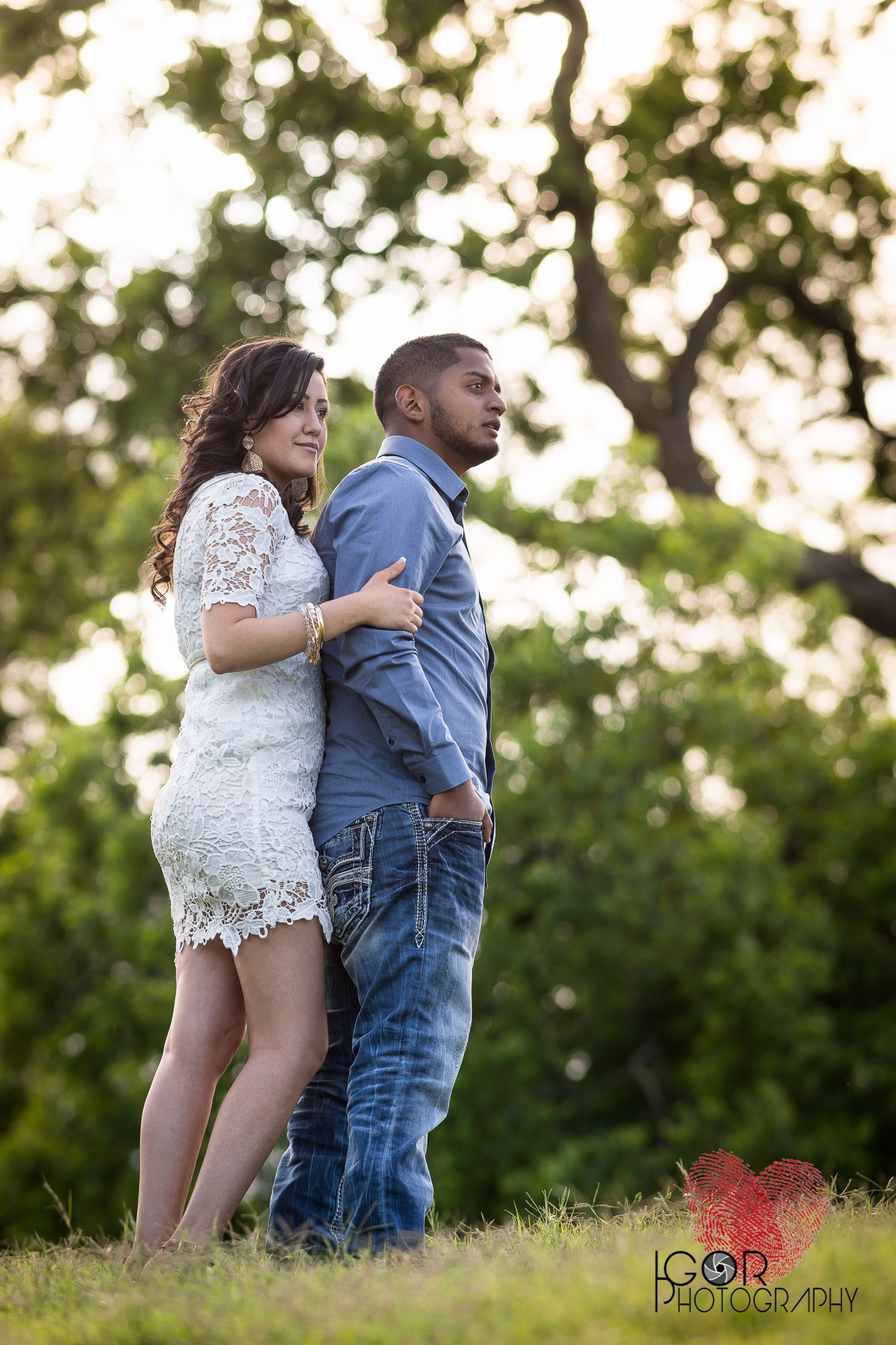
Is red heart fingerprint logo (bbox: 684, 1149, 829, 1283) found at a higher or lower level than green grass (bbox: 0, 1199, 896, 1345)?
lower

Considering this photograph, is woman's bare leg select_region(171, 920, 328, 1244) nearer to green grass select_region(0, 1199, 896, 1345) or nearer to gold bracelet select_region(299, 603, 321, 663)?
green grass select_region(0, 1199, 896, 1345)

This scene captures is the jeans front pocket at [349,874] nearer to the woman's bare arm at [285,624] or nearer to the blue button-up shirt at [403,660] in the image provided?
the blue button-up shirt at [403,660]

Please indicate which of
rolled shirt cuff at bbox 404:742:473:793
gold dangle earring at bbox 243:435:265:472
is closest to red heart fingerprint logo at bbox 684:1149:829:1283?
rolled shirt cuff at bbox 404:742:473:793

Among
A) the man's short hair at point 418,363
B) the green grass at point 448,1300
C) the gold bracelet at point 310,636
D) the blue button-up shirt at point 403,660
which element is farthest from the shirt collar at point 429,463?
the green grass at point 448,1300

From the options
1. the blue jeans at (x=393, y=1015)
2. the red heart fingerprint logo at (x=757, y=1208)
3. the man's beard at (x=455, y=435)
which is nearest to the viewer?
the red heart fingerprint logo at (x=757, y=1208)

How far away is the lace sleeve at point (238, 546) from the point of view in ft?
8.73

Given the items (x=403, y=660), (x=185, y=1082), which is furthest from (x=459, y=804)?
(x=185, y=1082)

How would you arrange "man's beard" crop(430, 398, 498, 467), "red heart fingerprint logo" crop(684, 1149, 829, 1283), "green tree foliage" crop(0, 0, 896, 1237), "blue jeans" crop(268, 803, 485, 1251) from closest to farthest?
"red heart fingerprint logo" crop(684, 1149, 829, 1283) → "blue jeans" crop(268, 803, 485, 1251) → "man's beard" crop(430, 398, 498, 467) → "green tree foliage" crop(0, 0, 896, 1237)

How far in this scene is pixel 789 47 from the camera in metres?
13.1

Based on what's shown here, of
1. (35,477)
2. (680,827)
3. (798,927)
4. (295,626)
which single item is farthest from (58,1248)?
(35,477)

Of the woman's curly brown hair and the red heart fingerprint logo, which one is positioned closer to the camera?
the red heart fingerprint logo

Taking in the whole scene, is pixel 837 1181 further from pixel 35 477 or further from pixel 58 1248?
pixel 35 477

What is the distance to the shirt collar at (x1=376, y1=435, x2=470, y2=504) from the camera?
3057 millimetres

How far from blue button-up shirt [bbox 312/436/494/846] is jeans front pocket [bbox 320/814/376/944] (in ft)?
0.10
